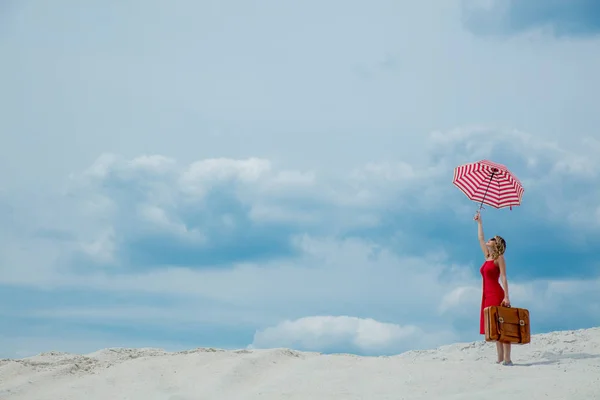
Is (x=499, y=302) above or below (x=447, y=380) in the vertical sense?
above

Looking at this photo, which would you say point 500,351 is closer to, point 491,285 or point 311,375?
point 491,285

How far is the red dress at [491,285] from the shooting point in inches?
422

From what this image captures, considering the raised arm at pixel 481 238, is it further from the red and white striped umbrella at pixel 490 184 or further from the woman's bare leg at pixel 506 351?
the woman's bare leg at pixel 506 351

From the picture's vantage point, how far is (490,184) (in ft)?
38.2

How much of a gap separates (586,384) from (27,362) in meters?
9.33

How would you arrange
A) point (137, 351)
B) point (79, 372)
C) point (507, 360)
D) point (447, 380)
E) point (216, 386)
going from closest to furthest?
point (447, 380) → point (216, 386) → point (507, 360) → point (79, 372) → point (137, 351)

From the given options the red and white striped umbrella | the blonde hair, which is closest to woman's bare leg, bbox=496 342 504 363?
the blonde hair

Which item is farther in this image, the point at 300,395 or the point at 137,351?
the point at 137,351

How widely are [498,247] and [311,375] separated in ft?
11.5

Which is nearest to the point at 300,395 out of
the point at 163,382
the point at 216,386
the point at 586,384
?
the point at 216,386

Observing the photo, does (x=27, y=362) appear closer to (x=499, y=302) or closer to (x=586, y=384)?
(x=499, y=302)

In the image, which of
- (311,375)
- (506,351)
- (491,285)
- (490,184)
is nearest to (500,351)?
(506,351)

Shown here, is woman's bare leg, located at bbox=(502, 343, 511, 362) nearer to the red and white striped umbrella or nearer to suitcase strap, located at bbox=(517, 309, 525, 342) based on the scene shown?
suitcase strap, located at bbox=(517, 309, 525, 342)

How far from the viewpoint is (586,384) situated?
26.6ft
